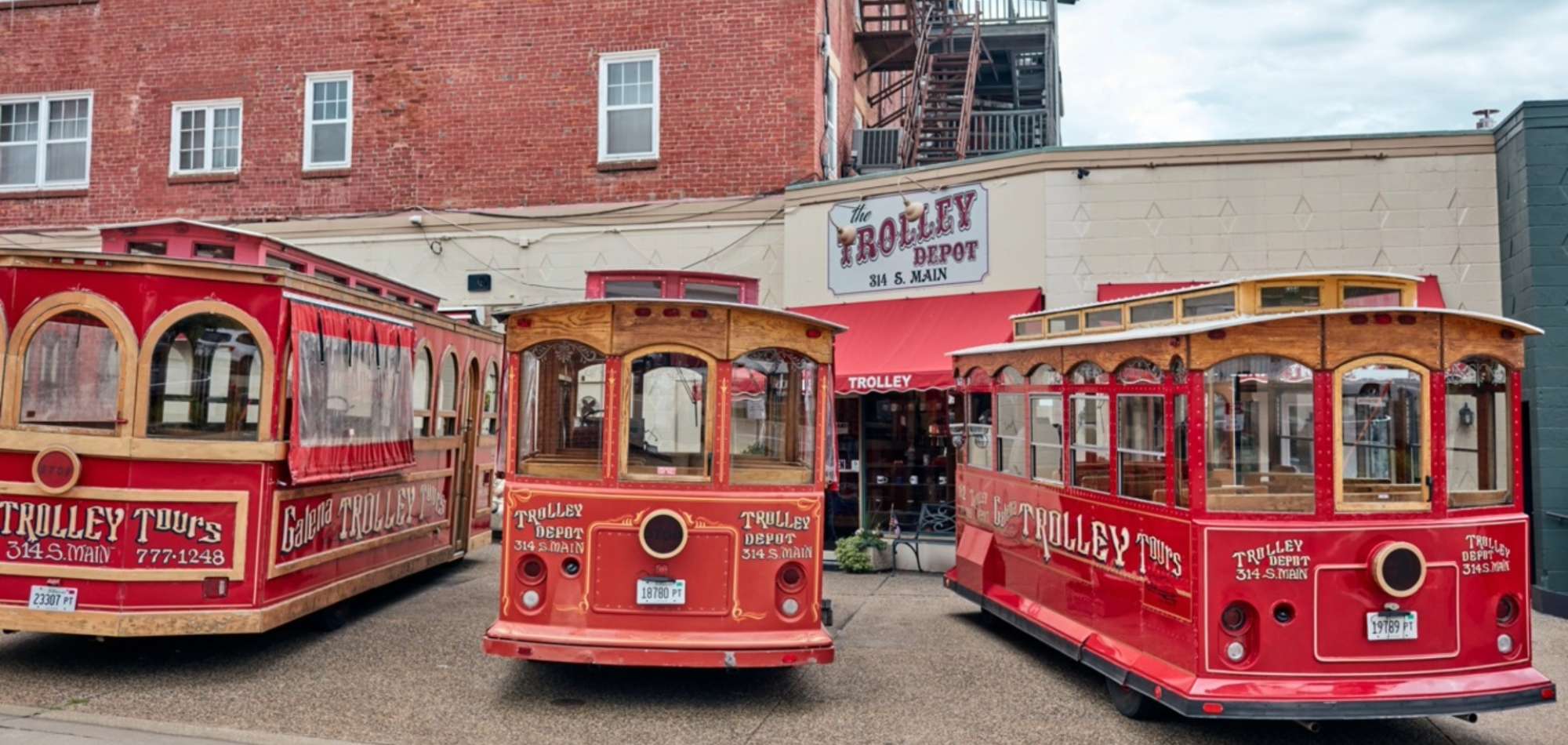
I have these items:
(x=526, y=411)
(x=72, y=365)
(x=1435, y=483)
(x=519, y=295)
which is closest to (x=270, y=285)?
(x=72, y=365)

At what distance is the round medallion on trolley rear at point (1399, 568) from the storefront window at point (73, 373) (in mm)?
7727

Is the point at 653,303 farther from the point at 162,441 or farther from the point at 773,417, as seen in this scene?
the point at 162,441

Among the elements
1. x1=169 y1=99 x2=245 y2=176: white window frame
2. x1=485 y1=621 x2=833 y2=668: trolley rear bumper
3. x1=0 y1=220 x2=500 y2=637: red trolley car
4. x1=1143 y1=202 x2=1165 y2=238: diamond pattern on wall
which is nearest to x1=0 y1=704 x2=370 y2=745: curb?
x1=0 y1=220 x2=500 y2=637: red trolley car

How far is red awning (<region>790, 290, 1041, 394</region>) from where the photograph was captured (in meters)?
12.7

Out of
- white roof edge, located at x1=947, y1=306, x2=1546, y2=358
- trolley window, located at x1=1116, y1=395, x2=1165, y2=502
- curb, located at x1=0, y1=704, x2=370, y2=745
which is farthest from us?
trolley window, located at x1=1116, y1=395, x2=1165, y2=502

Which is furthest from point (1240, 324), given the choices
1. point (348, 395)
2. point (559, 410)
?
point (348, 395)

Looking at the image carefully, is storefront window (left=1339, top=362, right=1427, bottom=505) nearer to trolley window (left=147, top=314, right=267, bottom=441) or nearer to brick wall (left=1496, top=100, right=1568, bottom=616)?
brick wall (left=1496, top=100, right=1568, bottom=616)

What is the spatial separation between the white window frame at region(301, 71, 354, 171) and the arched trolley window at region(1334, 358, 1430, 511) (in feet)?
49.5

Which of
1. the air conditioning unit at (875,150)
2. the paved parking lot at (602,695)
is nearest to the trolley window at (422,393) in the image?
the paved parking lot at (602,695)

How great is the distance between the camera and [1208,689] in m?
6.05

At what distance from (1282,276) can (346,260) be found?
1408 centimetres

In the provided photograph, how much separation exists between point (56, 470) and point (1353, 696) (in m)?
7.86

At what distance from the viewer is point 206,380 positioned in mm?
7668

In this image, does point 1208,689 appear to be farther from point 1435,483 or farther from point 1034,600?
point 1034,600
